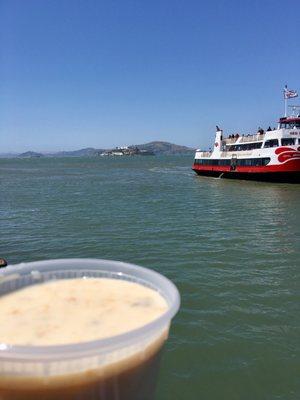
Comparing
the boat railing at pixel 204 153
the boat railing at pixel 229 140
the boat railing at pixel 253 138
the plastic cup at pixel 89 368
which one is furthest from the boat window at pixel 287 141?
the plastic cup at pixel 89 368

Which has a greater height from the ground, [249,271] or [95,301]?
[95,301]

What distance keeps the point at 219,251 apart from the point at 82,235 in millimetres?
5433

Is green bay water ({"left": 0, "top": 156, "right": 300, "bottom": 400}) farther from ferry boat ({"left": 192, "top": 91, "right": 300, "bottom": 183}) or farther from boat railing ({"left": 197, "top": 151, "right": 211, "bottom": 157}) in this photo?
boat railing ({"left": 197, "top": 151, "right": 211, "bottom": 157})

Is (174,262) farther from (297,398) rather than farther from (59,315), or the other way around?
(59,315)

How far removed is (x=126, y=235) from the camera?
15.4 meters

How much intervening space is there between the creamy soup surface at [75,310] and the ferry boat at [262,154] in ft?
113

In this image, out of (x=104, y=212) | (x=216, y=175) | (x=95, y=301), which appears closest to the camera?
(x=95, y=301)

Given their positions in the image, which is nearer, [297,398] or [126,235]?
[297,398]

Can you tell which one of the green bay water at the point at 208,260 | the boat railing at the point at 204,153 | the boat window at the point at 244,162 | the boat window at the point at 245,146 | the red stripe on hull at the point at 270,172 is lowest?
the green bay water at the point at 208,260

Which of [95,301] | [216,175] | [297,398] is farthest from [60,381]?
[216,175]

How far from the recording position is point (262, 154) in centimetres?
3653

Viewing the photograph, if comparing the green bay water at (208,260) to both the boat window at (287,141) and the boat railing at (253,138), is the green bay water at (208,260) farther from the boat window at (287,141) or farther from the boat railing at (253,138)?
the boat railing at (253,138)

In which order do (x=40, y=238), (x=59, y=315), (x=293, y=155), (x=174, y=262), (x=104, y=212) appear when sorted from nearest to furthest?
(x=59, y=315) → (x=174, y=262) → (x=40, y=238) → (x=104, y=212) → (x=293, y=155)

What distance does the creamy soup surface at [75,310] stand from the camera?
1676mm
